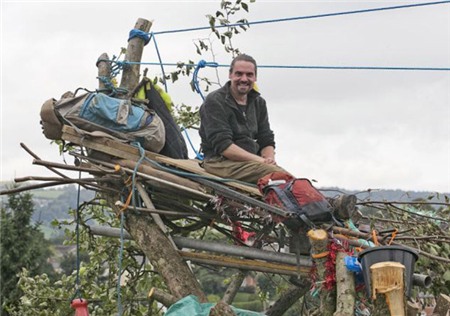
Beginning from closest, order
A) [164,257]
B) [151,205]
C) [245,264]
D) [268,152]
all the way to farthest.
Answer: [245,264] < [164,257] < [151,205] < [268,152]

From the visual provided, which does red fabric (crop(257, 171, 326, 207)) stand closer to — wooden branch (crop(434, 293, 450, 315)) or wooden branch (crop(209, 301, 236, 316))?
wooden branch (crop(209, 301, 236, 316))

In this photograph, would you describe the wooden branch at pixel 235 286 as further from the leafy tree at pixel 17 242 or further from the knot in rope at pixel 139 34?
the leafy tree at pixel 17 242

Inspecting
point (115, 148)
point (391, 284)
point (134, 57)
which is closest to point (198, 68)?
point (134, 57)

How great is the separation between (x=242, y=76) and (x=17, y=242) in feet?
89.5

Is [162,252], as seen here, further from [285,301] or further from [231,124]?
[285,301]

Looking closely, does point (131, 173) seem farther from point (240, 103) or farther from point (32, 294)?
point (32, 294)

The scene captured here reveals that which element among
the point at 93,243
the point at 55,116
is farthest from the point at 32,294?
the point at 55,116

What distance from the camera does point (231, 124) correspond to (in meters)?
7.30

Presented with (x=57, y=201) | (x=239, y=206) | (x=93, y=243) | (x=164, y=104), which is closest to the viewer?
(x=239, y=206)

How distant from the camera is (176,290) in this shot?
659 cm

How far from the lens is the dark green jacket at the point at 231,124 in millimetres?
7102

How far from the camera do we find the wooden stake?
5.19m

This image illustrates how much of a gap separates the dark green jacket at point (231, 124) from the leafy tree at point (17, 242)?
23.7 meters

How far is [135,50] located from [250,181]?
208cm
